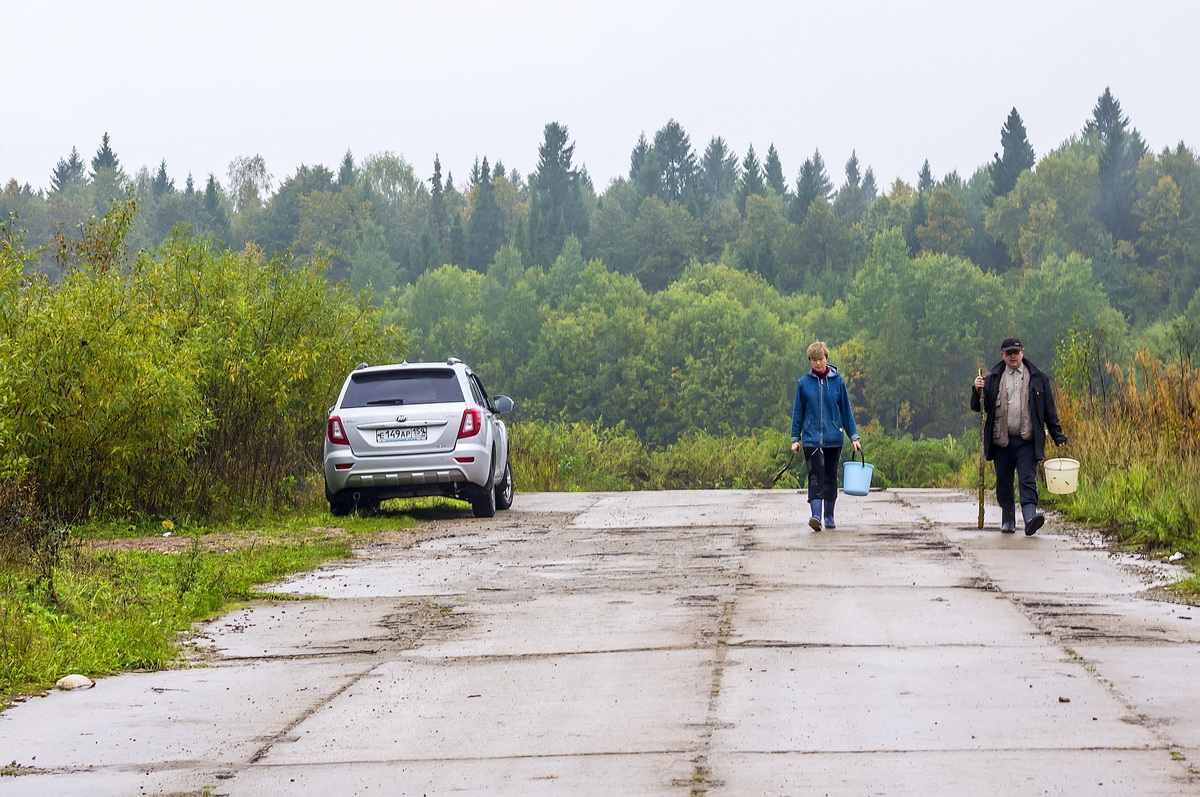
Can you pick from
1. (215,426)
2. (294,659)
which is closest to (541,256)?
(215,426)

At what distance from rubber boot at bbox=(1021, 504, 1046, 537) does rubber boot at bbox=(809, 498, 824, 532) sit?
1.90 meters

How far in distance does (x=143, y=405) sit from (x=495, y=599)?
6.52 m

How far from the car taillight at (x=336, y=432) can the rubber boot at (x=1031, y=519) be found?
726 centimetres

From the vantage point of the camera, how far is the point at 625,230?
150 meters

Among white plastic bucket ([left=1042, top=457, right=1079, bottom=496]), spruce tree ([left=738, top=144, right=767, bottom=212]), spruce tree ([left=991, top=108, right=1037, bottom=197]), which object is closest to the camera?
white plastic bucket ([left=1042, top=457, right=1079, bottom=496])

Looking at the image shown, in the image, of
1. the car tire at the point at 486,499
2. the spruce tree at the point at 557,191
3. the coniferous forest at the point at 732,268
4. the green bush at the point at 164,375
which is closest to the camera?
the green bush at the point at 164,375

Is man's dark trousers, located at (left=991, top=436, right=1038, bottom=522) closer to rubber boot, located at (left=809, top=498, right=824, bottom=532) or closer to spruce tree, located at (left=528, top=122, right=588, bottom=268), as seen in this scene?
rubber boot, located at (left=809, top=498, right=824, bottom=532)

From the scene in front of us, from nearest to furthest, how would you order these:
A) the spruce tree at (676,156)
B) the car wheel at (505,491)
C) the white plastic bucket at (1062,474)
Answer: the white plastic bucket at (1062,474), the car wheel at (505,491), the spruce tree at (676,156)

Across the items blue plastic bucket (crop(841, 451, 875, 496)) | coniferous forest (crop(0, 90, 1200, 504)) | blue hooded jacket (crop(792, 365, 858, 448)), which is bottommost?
blue plastic bucket (crop(841, 451, 875, 496))

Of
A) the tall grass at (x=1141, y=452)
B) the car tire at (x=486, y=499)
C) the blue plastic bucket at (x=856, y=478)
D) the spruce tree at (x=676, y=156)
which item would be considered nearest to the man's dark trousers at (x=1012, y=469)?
the tall grass at (x=1141, y=452)

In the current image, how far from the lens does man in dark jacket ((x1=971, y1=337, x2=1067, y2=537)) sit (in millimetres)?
14922

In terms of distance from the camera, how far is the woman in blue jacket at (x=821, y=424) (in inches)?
618

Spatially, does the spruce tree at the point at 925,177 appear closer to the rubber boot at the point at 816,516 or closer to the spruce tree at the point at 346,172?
the spruce tree at the point at 346,172

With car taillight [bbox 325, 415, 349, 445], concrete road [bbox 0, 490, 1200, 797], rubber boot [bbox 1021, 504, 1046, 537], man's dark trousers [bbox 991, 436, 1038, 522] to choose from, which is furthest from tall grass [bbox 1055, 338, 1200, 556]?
car taillight [bbox 325, 415, 349, 445]
